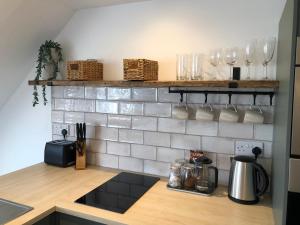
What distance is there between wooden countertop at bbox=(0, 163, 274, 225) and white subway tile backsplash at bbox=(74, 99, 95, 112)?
0.52 m

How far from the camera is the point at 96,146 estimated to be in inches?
77.9

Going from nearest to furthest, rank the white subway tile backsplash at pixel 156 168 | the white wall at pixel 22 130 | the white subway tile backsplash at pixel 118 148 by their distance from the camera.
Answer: the white subway tile backsplash at pixel 156 168 < the white subway tile backsplash at pixel 118 148 < the white wall at pixel 22 130

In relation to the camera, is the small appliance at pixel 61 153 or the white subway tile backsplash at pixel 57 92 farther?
the white subway tile backsplash at pixel 57 92

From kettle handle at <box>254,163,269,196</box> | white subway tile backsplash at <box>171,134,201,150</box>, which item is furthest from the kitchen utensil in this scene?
kettle handle at <box>254,163,269,196</box>

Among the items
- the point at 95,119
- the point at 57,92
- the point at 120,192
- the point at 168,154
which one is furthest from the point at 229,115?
the point at 57,92

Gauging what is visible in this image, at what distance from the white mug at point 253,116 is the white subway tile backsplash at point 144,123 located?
0.59m

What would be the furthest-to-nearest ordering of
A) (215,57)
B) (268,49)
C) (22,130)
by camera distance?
(22,130) → (215,57) → (268,49)

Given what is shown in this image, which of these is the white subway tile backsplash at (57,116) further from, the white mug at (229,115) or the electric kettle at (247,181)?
the electric kettle at (247,181)

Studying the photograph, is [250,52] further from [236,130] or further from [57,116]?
[57,116]

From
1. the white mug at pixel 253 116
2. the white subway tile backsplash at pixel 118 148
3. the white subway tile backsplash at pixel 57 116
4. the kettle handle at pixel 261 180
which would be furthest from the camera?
the white subway tile backsplash at pixel 57 116

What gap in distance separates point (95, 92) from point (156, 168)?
714 mm

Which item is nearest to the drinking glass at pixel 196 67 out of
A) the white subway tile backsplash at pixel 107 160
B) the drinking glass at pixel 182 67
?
the drinking glass at pixel 182 67

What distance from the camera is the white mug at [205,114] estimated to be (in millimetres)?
1547

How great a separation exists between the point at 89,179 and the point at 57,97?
764 millimetres
